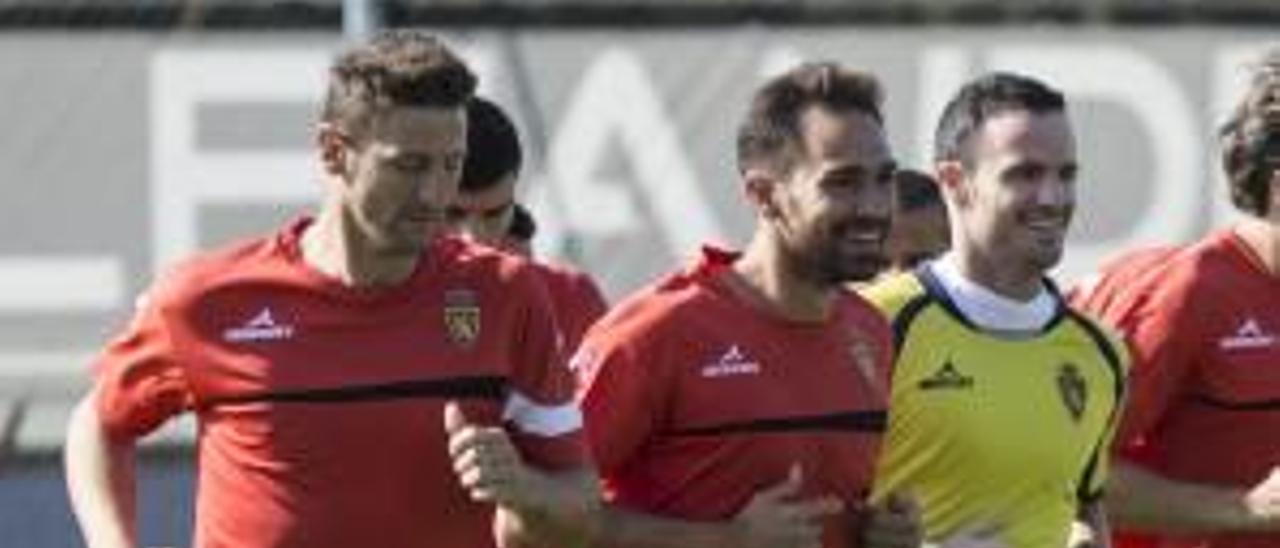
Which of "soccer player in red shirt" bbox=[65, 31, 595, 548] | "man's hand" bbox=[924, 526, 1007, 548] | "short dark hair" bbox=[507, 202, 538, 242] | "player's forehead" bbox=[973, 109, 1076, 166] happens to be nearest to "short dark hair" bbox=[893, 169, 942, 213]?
"short dark hair" bbox=[507, 202, 538, 242]

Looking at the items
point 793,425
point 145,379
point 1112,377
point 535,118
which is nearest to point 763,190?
point 793,425

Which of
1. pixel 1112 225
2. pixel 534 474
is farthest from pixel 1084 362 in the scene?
pixel 1112 225

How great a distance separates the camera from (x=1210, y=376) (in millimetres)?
7023

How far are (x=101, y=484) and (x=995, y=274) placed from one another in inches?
64.6

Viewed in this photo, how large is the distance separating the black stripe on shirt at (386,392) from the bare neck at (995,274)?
1200 millimetres

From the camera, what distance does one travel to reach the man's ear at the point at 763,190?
6.12 m

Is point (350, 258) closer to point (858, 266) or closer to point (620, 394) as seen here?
point (620, 394)

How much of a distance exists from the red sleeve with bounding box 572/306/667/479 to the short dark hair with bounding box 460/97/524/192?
1.19m

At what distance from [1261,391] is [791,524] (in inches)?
56.7

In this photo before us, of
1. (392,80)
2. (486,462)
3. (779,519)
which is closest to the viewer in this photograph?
(486,462)

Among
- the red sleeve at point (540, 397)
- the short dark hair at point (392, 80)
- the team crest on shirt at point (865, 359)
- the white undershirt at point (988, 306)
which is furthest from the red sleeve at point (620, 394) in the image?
the white undershirt at point (988, 306)

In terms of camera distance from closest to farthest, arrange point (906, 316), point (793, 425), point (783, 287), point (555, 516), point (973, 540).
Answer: point (555, 516) < point (793, 425) < point (783, 287) < point (973, 540) < point (906, 316)

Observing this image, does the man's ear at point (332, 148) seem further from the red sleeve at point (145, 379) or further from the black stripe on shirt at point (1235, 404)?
the black stripe on shirt at point (1235, 404)

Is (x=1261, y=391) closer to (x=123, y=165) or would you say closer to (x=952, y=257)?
(x=952, y=257)
